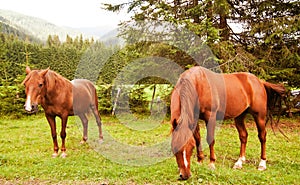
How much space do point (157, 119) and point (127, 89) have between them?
2.14 meters

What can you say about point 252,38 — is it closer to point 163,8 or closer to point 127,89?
point 163,8

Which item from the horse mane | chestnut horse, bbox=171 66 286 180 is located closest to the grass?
chestnut horse, bbox=171 66 286 180

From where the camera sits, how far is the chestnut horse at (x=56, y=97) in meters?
4.95

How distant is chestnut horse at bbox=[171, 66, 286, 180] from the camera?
11.6 ft

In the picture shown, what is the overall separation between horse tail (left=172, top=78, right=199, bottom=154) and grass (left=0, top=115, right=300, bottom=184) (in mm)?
693

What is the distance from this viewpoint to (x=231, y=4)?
10.3 metres

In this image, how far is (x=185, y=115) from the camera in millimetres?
3711

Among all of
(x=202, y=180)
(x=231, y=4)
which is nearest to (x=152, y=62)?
(x=231, y=4)

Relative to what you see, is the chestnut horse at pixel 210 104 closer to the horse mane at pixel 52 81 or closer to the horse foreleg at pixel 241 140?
the horse foreleg at pixel 241 140

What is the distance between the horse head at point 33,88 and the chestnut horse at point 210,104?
8.23 ft

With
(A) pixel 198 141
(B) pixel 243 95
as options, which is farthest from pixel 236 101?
(A) pixel 198 141

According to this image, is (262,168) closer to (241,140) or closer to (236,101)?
(241,140)

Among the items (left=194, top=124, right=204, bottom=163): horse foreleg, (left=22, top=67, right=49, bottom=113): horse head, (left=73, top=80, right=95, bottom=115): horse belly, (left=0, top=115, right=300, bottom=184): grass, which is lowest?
(left=0, top=115, right=300, bottom=184): grass

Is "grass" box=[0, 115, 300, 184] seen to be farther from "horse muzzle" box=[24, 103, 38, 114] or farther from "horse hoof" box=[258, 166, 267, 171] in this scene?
"horse muzzle" box=[24, 103, 38, 114]
